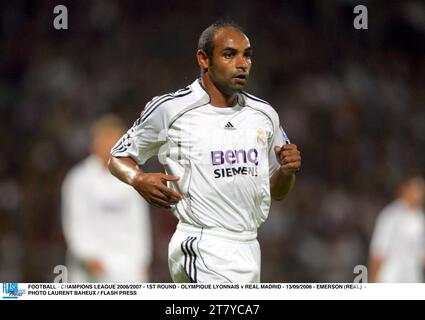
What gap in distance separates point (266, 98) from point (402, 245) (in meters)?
2.26

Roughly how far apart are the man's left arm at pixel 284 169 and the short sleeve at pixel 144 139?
64cm

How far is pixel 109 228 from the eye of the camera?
7.07 m

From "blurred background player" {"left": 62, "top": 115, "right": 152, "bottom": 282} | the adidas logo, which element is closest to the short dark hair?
the adidas logo

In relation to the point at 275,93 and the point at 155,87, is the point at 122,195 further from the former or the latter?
the point at 275,93

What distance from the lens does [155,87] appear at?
916cm

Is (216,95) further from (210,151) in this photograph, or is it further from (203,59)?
(210,151)

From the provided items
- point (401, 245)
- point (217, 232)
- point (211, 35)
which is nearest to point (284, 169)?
point (217, 232)

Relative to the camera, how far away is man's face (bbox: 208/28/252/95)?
467 cm

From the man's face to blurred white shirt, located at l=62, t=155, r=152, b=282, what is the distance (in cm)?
256

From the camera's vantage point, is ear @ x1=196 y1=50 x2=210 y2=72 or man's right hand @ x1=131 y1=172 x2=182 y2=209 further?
ear @ x1=196 y1=50 x2=210 y2=72

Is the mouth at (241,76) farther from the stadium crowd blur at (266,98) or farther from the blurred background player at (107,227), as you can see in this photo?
the stadium crowd blur at (266,98)

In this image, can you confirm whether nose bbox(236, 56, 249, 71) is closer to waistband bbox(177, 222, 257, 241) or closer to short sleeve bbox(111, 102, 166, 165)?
short sleeve bbox(111, 102, 166, 165)

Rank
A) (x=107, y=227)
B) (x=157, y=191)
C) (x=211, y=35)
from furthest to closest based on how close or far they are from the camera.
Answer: (x=107, y=227), (x=211, y=35), (x=157, y=191)

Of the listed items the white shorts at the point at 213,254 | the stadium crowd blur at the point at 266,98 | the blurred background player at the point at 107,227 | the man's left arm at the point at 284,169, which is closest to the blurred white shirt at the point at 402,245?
the stadium crowd blur at the point at 266,98
